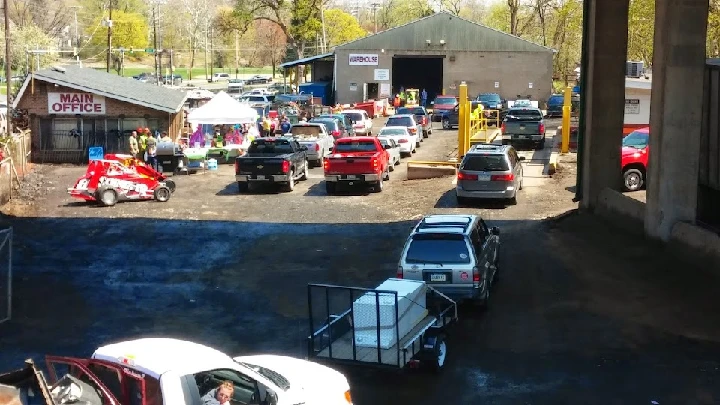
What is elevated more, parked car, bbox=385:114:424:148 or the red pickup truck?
parked car, bbox=385:114:424:148

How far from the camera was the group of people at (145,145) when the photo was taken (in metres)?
37.8

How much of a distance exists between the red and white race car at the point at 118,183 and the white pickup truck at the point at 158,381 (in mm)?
20572

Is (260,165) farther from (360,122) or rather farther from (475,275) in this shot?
(360,122)

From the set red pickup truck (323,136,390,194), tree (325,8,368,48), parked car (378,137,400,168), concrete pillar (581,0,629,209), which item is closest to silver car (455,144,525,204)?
concrete pillar (581,0,629,209)

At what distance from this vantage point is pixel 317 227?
2584 cm

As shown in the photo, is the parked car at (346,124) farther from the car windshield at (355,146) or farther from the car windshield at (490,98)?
the car windshield at (490,98)

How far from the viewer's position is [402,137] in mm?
42000

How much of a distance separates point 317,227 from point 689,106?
10488 mm

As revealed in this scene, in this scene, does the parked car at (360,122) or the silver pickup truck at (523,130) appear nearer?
the silver pickup truck at (523,130)

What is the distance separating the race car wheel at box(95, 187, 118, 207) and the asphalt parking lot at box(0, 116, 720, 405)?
0.55 m

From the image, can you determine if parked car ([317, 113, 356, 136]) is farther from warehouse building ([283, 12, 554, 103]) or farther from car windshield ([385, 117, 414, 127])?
warehouse building ([283, 12, 554, 103])

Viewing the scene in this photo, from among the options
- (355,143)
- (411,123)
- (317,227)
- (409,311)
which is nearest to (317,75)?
(411,123)

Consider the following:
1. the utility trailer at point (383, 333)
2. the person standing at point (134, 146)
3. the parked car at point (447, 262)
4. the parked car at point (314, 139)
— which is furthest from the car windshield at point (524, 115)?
the utility trailer at point (383, 333)

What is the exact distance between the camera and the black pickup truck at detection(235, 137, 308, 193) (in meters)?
31.6
